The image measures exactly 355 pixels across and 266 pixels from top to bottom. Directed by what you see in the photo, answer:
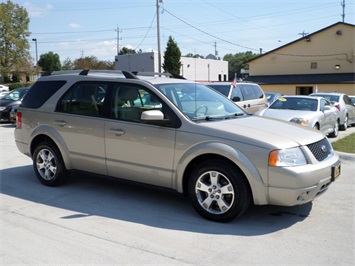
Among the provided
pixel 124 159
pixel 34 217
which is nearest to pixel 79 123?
pixel 124 159

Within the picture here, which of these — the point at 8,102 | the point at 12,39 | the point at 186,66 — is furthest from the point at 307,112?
the point at 12,39

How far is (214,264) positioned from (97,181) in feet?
11.4

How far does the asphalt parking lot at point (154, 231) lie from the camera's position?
378 cm

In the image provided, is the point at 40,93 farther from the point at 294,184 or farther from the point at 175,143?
the point at 294,184

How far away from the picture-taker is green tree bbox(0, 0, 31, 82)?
64.4 metres

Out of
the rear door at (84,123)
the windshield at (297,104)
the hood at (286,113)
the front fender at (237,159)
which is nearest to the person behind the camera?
the front fender at (237,159)

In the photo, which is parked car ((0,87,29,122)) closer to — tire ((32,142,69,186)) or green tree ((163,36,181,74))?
tire ((32,142,69,186))

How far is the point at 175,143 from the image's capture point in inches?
193

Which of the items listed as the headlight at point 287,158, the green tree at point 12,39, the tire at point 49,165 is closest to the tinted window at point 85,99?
the tire at point 49,165

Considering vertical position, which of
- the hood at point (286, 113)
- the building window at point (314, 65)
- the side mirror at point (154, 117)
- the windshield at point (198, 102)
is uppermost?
the building window at point (314, 65)

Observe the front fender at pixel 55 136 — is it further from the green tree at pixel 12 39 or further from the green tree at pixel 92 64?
the green tree at pixel 12 39

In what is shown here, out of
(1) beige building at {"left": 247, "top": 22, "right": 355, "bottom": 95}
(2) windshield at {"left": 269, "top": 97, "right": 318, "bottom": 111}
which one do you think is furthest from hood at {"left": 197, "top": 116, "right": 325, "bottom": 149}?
(1) beige building at {"left": 247, "top": 22, "right": 355, "bottom": 95}

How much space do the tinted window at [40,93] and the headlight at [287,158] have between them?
3.70 meters

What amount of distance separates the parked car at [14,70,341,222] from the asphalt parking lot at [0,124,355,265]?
1.18ft
